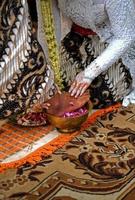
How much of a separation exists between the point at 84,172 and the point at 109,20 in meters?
0.63

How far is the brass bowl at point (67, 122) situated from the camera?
1750 mm

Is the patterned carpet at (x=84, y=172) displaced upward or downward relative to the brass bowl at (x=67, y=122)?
downward

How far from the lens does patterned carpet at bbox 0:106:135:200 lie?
1.45m

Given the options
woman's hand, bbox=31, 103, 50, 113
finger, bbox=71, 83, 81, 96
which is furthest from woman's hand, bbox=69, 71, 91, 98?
woman's hand, bbox=31, 103, 50, 113

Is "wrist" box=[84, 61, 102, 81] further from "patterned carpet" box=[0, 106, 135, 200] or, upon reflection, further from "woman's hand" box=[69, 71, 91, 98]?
"patterned carpet" box=[0, 106, 135, 200]

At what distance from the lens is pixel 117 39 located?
1830 millimetres

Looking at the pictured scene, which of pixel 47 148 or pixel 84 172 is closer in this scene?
pixel 84 172

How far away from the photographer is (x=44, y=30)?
5.90 ft

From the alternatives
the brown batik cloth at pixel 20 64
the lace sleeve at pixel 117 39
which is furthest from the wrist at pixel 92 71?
the brown batik cloth at pixel 20 64

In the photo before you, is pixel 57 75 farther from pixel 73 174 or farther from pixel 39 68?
pixel 73 174

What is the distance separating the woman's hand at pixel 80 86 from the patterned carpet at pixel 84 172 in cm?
15

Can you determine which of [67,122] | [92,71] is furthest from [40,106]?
[92,71]

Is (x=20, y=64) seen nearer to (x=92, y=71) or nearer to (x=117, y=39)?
(x=92, y=71)

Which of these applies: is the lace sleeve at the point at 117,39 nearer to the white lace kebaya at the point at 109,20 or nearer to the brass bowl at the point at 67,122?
the white lace kebaya at the point at 109,20
